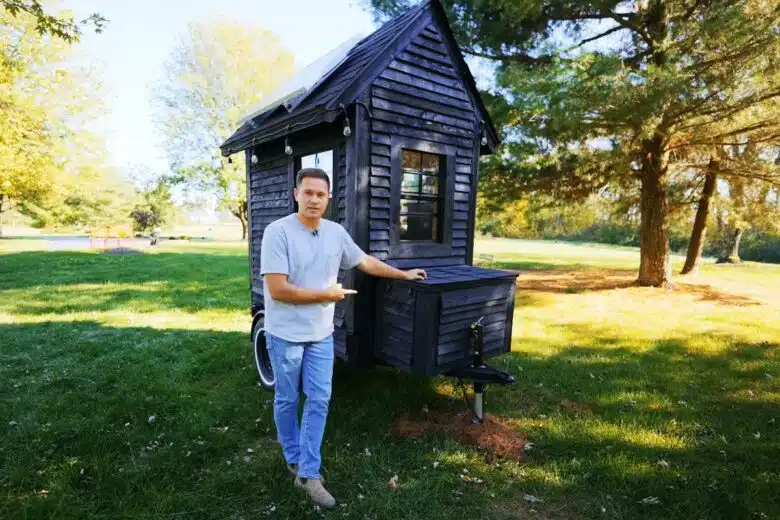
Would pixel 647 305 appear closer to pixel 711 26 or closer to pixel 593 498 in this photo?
pixel 711 26

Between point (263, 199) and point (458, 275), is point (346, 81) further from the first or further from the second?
point (263, 199)

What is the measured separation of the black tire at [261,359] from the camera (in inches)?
204

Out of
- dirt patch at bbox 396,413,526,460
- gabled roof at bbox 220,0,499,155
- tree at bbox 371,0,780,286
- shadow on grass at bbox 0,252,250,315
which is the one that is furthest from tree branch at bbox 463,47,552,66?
dirt patch at bbox 396,413,526,460

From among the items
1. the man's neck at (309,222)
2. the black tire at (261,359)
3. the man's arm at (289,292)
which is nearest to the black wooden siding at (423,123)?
the man's neck at (309,222)

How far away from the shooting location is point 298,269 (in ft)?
9.63

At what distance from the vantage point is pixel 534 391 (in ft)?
17.1

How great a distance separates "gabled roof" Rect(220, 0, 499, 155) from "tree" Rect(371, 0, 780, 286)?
4204 mm

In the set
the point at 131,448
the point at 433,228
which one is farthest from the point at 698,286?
the point at 131,448

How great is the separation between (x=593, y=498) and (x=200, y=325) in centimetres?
704

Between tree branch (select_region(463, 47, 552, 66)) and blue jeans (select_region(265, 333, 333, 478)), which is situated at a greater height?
tree branch (select_region(463, 47, 552, 66))

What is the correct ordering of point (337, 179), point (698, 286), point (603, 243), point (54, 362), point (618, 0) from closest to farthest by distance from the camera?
1. point (337, 179)
2. point (54, 362)
3. point (618, 0)
4. point (698, 286)
5. point (603, 243)

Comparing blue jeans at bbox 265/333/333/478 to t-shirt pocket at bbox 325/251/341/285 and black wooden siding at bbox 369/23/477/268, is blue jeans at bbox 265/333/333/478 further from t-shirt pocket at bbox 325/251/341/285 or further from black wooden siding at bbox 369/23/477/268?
black wooden siding at bbox 369/23/477/268

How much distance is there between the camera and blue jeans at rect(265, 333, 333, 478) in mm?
3006

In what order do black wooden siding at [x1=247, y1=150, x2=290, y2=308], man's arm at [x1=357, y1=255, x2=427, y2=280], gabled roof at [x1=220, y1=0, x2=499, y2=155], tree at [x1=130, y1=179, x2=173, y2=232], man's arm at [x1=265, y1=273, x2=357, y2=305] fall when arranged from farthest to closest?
tree at [x1=130, y1=179, x2=173, y2=232], black wooden siding at [x1=247, y1=150, x2=290, y2=308], gabled roof at [x1=220, y1=0, x2=499, y2=155], man's arm at [x1=357, y1=255, x2=427, y2=280], man's arm at [x1=265, y1=273, x2=357, y2=305]
